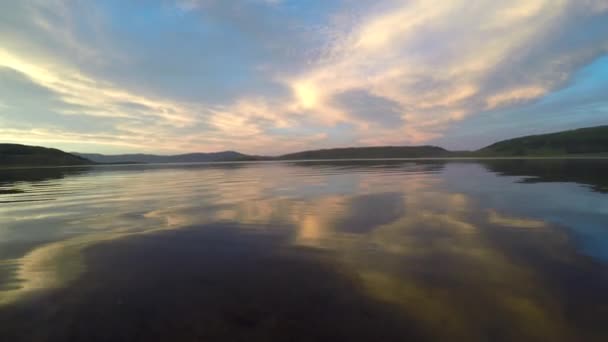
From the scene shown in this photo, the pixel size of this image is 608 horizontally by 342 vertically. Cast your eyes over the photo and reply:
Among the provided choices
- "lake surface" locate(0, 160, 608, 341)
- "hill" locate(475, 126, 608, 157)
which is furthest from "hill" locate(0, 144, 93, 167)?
"hill" locate(475, 126, 608, 157)

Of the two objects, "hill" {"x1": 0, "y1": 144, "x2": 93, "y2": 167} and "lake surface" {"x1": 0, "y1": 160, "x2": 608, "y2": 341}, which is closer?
"lake surface" {"x1": 0, "y1": 160, "x2": 608, "y2": 341}

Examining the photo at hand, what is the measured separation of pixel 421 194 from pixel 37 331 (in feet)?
58.0

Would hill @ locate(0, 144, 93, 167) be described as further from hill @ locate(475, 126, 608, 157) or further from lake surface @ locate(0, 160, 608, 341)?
hill @ locate(475, 126, 608, 157)

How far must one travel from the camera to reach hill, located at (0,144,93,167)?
140 m

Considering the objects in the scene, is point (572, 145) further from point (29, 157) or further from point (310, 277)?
point (29, 157)

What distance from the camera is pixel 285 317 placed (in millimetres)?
4695

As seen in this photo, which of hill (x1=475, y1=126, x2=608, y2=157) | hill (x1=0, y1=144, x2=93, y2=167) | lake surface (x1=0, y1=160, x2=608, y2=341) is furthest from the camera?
hill (x1=475, y1=126, x2=608, y2=157)

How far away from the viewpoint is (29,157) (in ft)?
494

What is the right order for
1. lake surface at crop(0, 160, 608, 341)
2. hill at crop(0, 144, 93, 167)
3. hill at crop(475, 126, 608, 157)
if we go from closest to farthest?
lake surface at crop(0, 160, 608, 341) → hill at crop(0, 144, 93, 167) → hill at crop(475, 126, 608, 157)

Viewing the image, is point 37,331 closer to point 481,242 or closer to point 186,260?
point 186,260

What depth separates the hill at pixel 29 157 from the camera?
13957 centimetres

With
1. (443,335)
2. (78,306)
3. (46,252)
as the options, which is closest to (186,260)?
(78,306)

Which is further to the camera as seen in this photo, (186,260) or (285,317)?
(186,260)

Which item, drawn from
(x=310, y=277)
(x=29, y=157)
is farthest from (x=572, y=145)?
(x=29, y=157)
